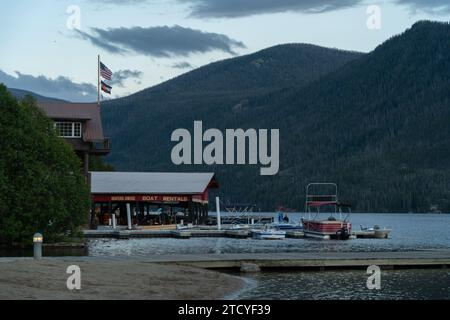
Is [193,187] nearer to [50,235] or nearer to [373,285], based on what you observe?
[50,235]

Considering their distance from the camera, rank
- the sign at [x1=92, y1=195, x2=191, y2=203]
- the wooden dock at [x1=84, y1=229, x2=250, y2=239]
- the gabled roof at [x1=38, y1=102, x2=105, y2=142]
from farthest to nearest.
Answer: the sign at [x1=92, y1=195, x2=191, y2=203], the wooden dock at [x1=84, y1=229, x2=250, y2=239], the gabled roof at [x1=38, y1=102, x2=105, y2=142]

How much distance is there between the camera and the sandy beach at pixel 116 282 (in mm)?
30609

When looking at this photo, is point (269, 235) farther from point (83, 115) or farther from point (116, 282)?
point (116, 282)

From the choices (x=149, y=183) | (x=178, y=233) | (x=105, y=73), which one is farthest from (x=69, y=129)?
(x=149, y=183)

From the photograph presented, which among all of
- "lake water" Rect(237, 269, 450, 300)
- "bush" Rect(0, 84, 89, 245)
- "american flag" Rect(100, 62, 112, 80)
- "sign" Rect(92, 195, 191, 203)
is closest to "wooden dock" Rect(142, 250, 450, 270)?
"lake water" Rect(237, 269, 450, 300)

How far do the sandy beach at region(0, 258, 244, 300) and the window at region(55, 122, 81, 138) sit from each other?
5422cm

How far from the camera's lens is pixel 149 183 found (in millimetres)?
115000

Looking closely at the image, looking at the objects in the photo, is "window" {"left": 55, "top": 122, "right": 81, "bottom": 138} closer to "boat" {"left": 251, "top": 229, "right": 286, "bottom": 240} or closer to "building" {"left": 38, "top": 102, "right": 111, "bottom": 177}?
"building" {"left": 38, "top": 102, "right": 111, "bottom": 177}

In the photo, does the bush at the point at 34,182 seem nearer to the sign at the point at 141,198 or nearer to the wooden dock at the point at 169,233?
the wooden dock at the point at 169,233

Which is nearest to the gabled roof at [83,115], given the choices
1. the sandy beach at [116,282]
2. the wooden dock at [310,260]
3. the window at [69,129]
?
the window at [69,129]

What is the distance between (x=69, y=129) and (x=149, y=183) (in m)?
21.6

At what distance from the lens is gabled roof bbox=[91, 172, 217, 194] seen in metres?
113

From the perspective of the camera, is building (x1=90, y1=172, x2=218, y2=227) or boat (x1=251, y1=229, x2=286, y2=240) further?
building (x1=90, y1=172, x2=218, y2=227)

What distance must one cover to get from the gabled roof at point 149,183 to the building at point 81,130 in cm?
1715
